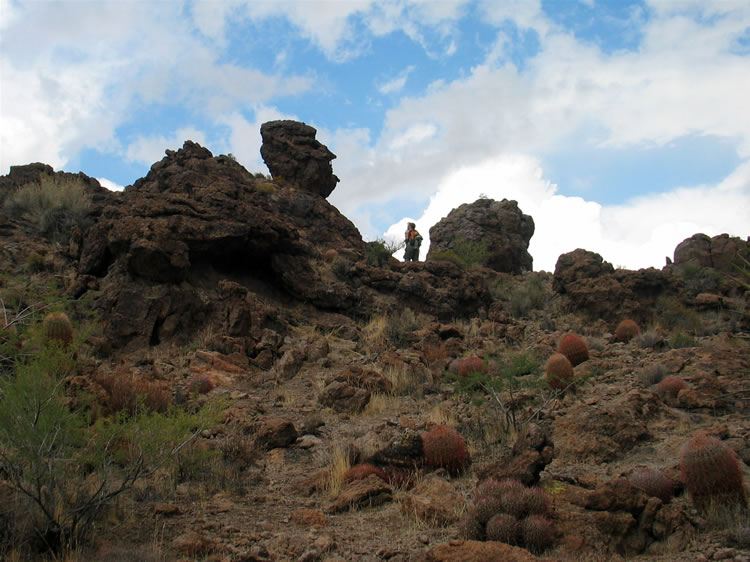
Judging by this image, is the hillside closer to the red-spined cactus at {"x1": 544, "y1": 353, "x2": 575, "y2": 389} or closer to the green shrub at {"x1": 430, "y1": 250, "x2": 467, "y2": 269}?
the red-spined cactus at {"x1": 544, "y1": 353, "x2": 575, "y2": 389}

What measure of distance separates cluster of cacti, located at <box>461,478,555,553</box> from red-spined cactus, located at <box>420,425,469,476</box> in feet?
4.54

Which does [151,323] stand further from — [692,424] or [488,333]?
[692,424]

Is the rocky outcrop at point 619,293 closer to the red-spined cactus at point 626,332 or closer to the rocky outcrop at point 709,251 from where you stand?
the red-spined cactus at point 626,332

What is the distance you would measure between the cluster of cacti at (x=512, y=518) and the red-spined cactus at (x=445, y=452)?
54.5 inches

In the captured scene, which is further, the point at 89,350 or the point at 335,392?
the point at 89,350

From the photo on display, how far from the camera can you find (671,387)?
26.5ft

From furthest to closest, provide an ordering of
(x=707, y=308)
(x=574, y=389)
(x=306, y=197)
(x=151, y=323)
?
(x=306, y=197)
(x=707, y=308)
(x=151, y=323)
(x=574, y=389)

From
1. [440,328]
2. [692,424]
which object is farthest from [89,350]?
[692,424]

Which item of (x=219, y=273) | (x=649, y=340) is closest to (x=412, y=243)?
(x=219, y=273)

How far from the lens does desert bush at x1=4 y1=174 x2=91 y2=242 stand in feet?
53.3

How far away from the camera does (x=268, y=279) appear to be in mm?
14922

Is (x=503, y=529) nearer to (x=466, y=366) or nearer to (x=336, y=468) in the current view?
(x=336, y=468)

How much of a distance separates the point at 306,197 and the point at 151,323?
10.2 metres

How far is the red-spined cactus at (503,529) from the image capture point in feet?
14.1
